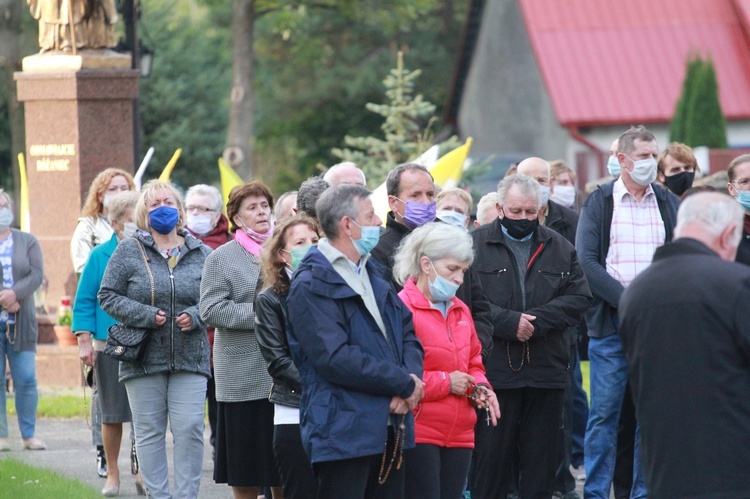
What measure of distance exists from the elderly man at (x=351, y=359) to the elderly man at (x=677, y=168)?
3.89 meters

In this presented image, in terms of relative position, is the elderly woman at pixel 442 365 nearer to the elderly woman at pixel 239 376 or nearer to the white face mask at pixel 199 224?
the elderly woman at pixel 239 376

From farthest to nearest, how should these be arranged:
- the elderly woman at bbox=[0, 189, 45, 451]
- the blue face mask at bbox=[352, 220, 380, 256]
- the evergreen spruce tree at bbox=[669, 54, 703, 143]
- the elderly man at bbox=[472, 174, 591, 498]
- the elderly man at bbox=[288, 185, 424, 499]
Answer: the evergreen spruce tree at bbox=[669, 54, 703, 143] → the elderly woman at bbox=[0, 189, 45, 451] → the elderly man at bbox=[472, 174, 591, 498] → the blue face mask at bbox=[352, 220, 380, 256] → the elderly man at bbox=[288, 185, 424, 499]

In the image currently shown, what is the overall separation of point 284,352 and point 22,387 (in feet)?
16.1

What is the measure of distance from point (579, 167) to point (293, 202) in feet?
73.6

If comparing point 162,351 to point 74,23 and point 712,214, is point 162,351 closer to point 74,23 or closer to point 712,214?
point 712,214

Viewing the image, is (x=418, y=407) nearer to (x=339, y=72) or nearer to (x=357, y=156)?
(x=357, y=156)

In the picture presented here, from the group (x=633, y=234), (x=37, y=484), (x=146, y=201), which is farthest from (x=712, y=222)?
(x=37, y=484)

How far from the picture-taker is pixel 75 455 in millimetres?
10516

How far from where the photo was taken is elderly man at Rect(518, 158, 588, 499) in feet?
28.2

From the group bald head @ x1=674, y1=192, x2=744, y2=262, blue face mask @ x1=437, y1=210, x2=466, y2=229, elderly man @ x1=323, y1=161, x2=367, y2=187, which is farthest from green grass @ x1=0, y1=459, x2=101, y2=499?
bald head @ x1=674, y1=192, x2=744, y2=262

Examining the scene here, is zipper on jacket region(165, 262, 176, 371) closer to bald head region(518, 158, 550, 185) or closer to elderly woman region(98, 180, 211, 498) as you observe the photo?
elderly woman region(98, 180, 211, 498)

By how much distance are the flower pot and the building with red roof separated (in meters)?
17.3

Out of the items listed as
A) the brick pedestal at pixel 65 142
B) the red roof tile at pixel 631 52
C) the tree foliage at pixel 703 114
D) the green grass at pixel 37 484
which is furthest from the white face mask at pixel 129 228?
Result: the red roof tile at pixel 631 52

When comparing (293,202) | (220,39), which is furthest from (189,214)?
(220,39)
